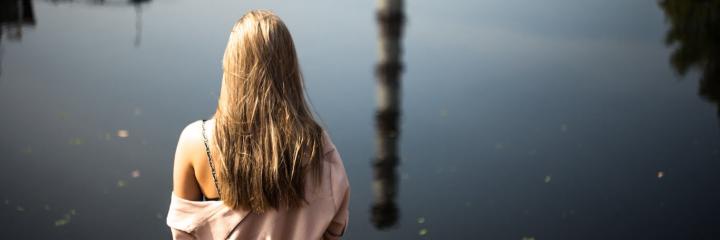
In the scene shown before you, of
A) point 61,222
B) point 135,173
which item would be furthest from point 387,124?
point 61,222

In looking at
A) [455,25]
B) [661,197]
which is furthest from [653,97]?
[455,25]

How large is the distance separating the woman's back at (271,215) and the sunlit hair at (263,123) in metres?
0.04

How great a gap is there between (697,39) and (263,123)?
15626 millimetres

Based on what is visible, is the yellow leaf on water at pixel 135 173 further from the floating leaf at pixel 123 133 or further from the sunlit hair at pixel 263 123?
the sunlit hair at pixel 263 123

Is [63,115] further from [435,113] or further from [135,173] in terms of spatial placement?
[435,113]

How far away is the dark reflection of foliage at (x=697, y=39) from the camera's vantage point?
13.5 meters

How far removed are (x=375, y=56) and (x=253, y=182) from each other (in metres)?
12.7

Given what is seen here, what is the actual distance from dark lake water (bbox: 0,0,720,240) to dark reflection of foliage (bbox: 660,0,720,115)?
0.21 feet

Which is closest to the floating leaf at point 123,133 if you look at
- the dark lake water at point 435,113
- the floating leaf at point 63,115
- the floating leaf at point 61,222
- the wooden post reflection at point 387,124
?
the dark lake water at point 435,113

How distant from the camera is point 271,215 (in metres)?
2.81

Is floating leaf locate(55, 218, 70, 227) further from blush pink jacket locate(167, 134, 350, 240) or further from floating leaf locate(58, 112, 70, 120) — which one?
blush pink jacket locate(167, 134, 350, 240)

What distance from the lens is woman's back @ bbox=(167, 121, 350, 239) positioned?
276cm

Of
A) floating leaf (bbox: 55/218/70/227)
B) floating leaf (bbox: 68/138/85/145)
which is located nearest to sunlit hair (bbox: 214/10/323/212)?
floating leaf (bbox: 55/218/70/227)

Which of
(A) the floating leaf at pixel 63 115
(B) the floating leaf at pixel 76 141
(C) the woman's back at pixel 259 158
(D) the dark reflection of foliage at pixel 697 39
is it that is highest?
(C) the woman's back at pixel 259 158
